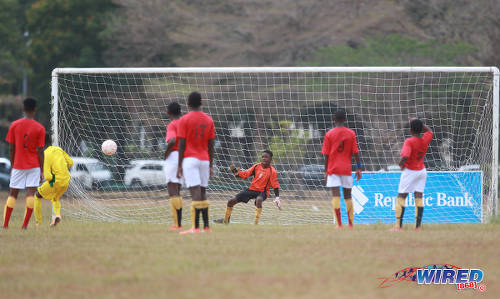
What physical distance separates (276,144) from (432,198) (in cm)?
772

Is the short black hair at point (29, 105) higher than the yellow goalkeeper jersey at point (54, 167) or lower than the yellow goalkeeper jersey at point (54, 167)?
higher

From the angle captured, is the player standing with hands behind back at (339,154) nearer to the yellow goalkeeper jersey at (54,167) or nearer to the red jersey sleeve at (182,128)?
the red jersey sleeve at (182,128)

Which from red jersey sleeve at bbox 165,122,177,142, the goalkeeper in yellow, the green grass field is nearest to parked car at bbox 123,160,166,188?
the goalkeeper in yellow

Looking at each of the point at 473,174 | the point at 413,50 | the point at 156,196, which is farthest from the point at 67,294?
the point at 413,50

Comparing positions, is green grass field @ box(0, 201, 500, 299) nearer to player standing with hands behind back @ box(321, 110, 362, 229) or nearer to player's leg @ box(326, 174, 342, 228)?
player's leg @ box(326, 174, 342, 228)

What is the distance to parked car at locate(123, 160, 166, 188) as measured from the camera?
2089 centimetres

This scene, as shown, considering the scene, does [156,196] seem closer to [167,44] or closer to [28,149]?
[28,149]

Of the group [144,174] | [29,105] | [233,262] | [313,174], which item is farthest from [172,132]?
[144,174]

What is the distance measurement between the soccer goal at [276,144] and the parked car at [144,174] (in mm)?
73

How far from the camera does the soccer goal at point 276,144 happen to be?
557 inches

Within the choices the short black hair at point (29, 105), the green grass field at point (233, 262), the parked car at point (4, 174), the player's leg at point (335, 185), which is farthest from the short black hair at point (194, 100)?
the parked car at point (4, 174)

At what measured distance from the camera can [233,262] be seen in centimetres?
706

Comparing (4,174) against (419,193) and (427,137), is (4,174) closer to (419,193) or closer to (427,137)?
(419,193)

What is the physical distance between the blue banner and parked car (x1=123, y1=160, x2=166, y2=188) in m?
7.49
